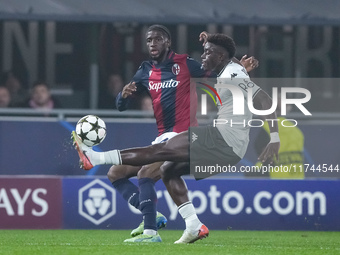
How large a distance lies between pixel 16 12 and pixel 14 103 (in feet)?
5.06

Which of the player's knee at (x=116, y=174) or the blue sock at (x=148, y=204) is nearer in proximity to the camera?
the blue sock at (x=148, y=204)

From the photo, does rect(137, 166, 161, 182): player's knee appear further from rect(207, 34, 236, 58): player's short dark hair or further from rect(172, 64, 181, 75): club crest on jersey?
rect(207, 34, 236, 58): player's short dark hair

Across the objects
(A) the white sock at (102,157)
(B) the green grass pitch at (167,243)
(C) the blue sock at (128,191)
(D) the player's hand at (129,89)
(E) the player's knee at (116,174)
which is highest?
(D) the player's hand at (129,89)

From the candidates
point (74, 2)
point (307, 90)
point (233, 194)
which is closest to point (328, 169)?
point (233, 194)

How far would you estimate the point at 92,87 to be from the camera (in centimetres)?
1681

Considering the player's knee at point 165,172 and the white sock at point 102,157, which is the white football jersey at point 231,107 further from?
the white sock at point 102,157

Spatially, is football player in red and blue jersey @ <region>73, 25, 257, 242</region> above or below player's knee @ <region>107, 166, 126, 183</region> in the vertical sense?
above

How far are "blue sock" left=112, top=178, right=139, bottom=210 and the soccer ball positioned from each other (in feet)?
2.69

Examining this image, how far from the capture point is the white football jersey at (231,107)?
32.9 feet

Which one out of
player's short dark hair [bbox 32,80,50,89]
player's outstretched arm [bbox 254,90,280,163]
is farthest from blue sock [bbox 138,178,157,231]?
player's short dark hair [bbox 32,80,50,89]

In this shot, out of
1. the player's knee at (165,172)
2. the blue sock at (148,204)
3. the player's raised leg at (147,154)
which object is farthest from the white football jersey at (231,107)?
the blue sock at (148,204)

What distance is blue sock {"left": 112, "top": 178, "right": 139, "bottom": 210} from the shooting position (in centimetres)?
1070

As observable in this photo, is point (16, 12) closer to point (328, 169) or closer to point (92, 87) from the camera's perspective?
point (92, 87)

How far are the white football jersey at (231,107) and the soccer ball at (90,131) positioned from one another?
3.53ft
